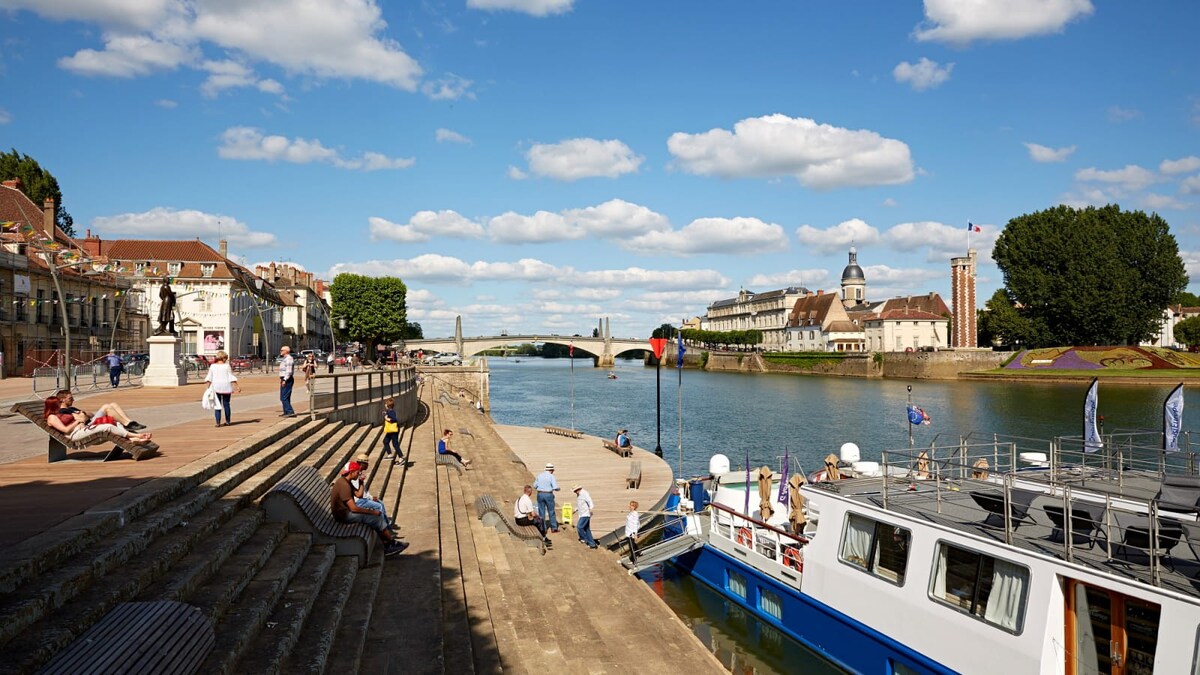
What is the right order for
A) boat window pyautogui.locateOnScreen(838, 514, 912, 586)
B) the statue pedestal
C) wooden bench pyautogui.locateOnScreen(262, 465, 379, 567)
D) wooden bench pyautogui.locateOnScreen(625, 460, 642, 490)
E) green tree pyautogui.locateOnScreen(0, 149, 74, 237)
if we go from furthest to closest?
green tree pyautogui.locateOnScreen(0, 149, 74, 237) < the statue pedestal < wooden bench pyautogui.locateOnScreen(625, 460, 642, 490) < boat window pyautogui.locateOnScreen(838, 514, 912, 586) < wooden bench pyautogui.locateOnScreen(262, 465, 379, 567)

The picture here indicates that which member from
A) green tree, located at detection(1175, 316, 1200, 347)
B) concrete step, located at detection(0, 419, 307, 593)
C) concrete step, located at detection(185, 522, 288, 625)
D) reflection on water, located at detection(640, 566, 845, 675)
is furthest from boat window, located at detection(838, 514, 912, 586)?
green tree, located at detection(1175, 316, 1200, 347)

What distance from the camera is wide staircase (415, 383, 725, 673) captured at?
8914 millimetres

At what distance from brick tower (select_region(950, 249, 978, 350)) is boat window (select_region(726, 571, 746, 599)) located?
10566cm

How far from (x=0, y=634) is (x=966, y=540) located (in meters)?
11.1

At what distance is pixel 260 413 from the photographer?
19.1m

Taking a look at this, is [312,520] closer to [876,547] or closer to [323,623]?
[323,623]

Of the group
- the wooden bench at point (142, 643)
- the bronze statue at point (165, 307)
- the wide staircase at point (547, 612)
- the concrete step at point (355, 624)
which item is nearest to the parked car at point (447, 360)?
the bronze statue at point (165, 307)

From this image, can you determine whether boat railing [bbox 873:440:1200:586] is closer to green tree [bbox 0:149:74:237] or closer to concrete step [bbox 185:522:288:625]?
concrete step [bbox 185:522:288:625]

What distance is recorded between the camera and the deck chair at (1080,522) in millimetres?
10188

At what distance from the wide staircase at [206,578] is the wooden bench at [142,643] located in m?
0.34

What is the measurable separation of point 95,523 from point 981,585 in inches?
433

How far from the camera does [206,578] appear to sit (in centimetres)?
702

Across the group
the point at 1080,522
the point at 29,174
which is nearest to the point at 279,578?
the point at 1080,522

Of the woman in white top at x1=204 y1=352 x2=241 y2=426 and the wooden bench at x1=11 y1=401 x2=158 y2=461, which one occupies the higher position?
the woman in white top at x1=204 y1=352 x2=241 y2=426
